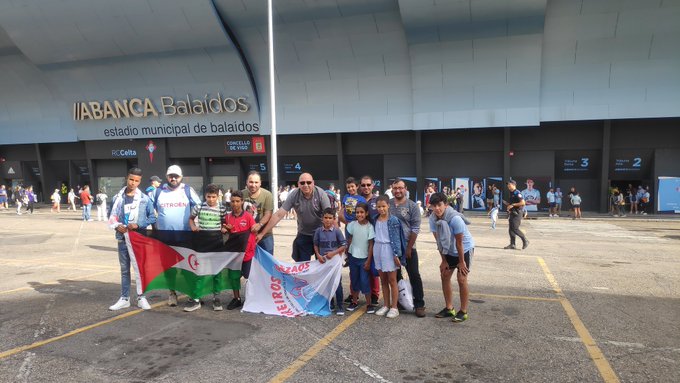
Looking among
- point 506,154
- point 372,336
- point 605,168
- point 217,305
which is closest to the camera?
point 372,336

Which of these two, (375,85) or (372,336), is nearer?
(372,336)

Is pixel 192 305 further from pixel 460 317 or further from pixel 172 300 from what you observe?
pixel 460 317

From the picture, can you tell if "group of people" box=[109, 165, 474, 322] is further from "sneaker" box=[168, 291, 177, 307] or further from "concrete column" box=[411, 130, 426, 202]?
"concrete column" box=[411, 130, 426, 202]

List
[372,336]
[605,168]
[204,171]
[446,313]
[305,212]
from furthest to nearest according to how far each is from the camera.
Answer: [204,171] → [605,168] → [305,212] → [446,313] → [372,336]

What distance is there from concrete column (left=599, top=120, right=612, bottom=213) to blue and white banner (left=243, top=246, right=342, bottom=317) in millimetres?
22777

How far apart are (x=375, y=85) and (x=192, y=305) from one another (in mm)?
20731

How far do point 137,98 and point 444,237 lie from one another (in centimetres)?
2932

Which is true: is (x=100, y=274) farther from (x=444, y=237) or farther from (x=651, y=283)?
(x=651, y=283)

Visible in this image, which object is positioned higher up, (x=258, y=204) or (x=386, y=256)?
(x=258, y=204)

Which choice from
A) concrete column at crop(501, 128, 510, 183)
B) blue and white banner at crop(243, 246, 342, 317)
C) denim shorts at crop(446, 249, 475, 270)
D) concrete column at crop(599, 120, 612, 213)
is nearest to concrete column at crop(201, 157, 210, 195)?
concrete column at crop(501, 128, 510, 183)

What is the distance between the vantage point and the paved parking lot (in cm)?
431

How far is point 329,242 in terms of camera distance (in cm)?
632

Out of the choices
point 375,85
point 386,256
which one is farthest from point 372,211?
point 375,85

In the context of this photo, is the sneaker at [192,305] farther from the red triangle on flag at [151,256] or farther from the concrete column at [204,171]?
the concrete column at [204,171]
